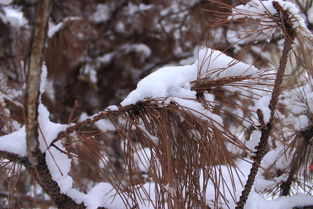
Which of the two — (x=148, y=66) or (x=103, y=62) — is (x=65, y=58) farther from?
(x=148, y=66)

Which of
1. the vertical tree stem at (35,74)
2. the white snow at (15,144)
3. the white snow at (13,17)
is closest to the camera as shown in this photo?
the vertical tree stem at (35,74)

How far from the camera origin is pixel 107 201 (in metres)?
0.75

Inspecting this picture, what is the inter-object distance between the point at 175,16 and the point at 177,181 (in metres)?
1.84

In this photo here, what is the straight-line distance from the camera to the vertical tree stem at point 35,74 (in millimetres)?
395

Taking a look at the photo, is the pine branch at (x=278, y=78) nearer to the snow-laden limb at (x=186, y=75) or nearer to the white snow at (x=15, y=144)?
the snow-laden limb at (x=186, y=75)

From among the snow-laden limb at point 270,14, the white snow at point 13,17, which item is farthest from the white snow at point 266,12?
the white snow at point 13,17

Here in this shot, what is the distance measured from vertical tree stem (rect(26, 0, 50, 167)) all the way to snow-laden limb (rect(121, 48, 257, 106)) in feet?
0.60

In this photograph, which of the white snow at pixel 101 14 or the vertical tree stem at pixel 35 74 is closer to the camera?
the vertical tree stem at pixel 35 74

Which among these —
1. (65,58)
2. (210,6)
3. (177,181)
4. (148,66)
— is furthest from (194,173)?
(148,66)

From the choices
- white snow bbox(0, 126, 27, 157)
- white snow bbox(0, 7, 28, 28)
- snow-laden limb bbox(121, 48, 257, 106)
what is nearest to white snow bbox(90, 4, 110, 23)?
white snow bbox(0, 7, 28, 28)

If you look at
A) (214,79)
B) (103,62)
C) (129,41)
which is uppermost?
(129,41)

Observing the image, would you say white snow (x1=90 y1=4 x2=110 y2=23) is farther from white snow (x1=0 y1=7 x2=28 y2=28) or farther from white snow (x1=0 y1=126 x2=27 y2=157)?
white snow (x1=0 y1=126 x2=27 y2=157)

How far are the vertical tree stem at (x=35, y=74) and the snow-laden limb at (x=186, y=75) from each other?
7.2 inches

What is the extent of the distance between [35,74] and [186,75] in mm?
332
